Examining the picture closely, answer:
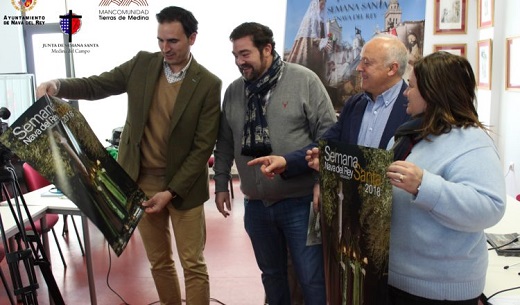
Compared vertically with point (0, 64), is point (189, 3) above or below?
above

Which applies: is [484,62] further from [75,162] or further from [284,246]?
[75,162]

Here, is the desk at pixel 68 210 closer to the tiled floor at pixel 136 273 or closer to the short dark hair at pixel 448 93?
the tiled floor at pixel 136 273

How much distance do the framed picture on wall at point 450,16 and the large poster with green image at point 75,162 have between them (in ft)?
16.8

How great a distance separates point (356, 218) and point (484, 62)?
15.4 feet

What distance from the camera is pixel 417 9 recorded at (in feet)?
11.6

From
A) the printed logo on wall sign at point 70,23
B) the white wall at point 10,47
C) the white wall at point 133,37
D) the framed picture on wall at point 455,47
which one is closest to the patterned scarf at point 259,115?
the framed picture on wall at point 455,47

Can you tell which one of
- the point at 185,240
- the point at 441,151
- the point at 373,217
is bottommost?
the point at 185,240

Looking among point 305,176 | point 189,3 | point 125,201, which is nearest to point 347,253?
point 305,176

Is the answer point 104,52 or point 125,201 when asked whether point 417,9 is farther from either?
point 104,52

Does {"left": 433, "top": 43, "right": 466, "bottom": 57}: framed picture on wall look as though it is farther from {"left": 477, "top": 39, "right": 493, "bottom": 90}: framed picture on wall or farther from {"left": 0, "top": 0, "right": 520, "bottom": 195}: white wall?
{"left": 0, "top": 0, "right": 520, "bottom": 195}: white wall

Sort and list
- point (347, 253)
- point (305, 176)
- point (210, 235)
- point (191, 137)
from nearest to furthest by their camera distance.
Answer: point (347, 253), point (305, 176), point (191, 137), point (210, 235)

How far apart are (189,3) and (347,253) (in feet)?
21.0

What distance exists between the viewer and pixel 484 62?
215 inches

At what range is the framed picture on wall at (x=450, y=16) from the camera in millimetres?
5949
